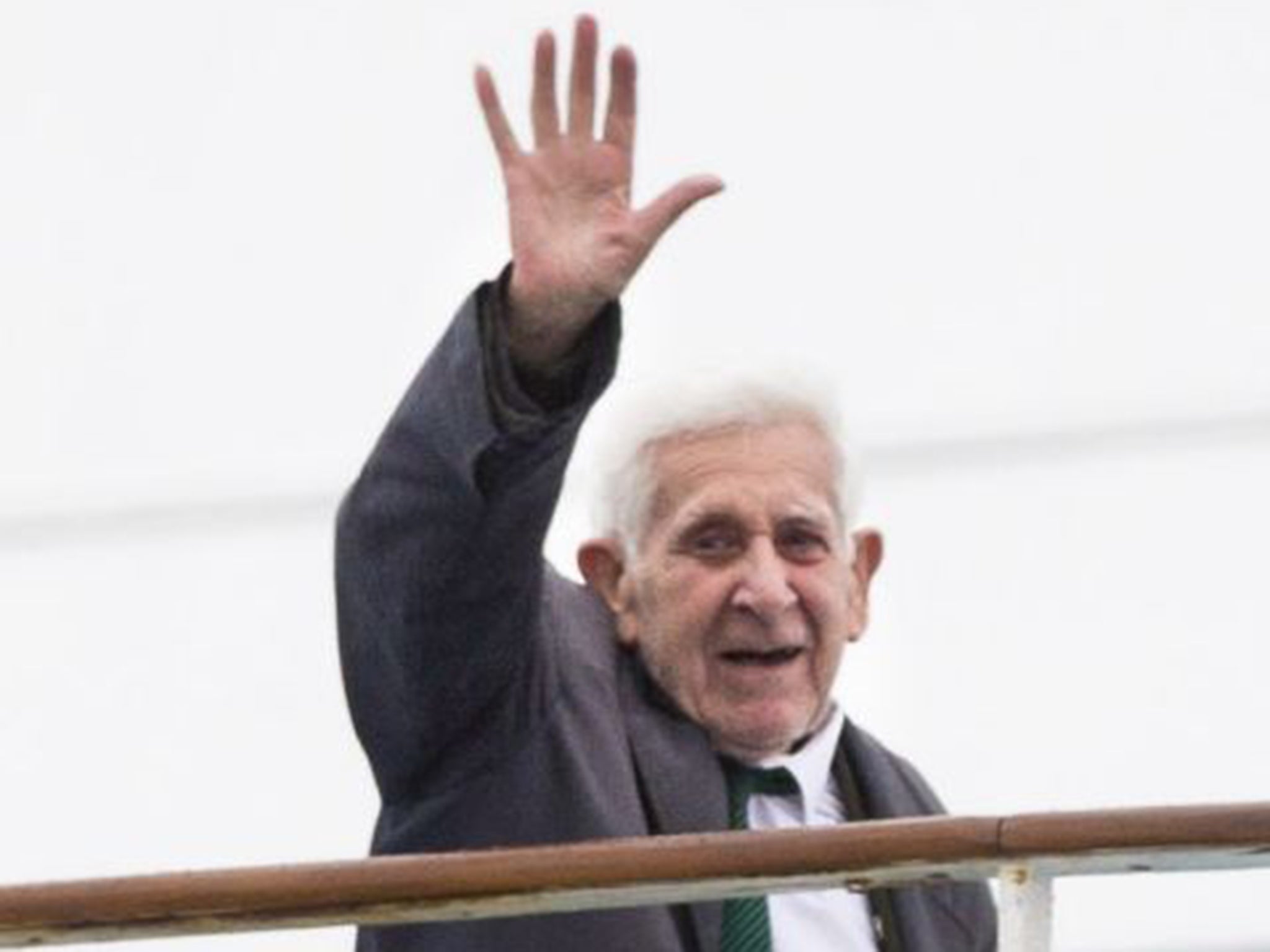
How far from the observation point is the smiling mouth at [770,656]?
3074mm

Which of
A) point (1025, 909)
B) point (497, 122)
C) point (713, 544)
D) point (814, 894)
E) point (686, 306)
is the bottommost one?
point (1025, 909)

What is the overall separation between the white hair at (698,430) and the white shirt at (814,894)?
0.13m

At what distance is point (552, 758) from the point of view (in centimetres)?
298

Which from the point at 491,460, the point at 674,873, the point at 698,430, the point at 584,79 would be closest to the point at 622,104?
the point at 584,79

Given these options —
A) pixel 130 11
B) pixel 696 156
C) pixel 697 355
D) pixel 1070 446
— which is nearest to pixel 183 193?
pixel 130 11

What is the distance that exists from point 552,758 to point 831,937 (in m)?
0.19

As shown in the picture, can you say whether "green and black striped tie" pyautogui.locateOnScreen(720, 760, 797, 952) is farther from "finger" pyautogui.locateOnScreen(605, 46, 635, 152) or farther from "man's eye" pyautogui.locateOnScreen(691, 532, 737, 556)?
"finger" pyautogui.locateOnScreen(605, 46, 635, 152)

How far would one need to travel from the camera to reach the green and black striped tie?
9.72 ft

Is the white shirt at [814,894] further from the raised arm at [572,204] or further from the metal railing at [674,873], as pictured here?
the metal railing at [674,873]

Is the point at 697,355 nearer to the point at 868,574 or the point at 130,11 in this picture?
the point at 868,574

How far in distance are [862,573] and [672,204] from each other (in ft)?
1.31

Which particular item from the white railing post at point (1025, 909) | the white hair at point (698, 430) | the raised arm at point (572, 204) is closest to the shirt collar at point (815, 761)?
the white hair at point (698, 430)

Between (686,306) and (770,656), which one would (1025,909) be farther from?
(686,306)

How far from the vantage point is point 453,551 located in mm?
2906
